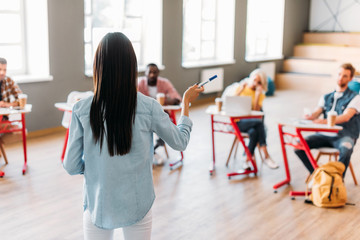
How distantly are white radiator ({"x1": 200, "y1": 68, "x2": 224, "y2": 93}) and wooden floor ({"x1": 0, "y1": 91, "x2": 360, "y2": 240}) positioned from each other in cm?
393

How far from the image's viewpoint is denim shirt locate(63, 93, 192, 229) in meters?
1.57

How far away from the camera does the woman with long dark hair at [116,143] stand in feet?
4.98

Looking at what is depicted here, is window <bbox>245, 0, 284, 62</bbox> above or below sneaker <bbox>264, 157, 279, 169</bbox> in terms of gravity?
above

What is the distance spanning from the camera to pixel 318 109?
445 centimetres

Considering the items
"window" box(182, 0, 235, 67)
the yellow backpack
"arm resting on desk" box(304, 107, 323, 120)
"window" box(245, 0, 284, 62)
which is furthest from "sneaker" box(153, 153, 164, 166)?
"window" box(245, 0, 284, 62)

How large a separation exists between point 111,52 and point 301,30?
11.8 meters

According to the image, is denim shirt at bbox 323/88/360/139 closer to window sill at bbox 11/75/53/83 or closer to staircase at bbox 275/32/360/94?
window sill at bbox 11/75/53/83

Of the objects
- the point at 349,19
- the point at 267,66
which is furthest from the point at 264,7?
the point at 349,19

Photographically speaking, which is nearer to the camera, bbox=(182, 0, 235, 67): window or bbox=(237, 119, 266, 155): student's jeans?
bbox=(237, 119, 266, 155): student's jeans

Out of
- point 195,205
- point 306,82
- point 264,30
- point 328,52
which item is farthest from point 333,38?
point 195,205

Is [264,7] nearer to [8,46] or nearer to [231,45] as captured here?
[231,45]

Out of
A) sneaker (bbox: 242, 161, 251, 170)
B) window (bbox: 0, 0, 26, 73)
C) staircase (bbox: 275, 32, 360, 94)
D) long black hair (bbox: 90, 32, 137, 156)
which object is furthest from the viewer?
staircase (bbox: 275, 32, 360, 94)

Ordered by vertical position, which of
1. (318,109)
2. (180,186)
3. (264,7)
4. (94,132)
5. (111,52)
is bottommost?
(180,186)

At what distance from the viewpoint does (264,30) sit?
1156 cm
